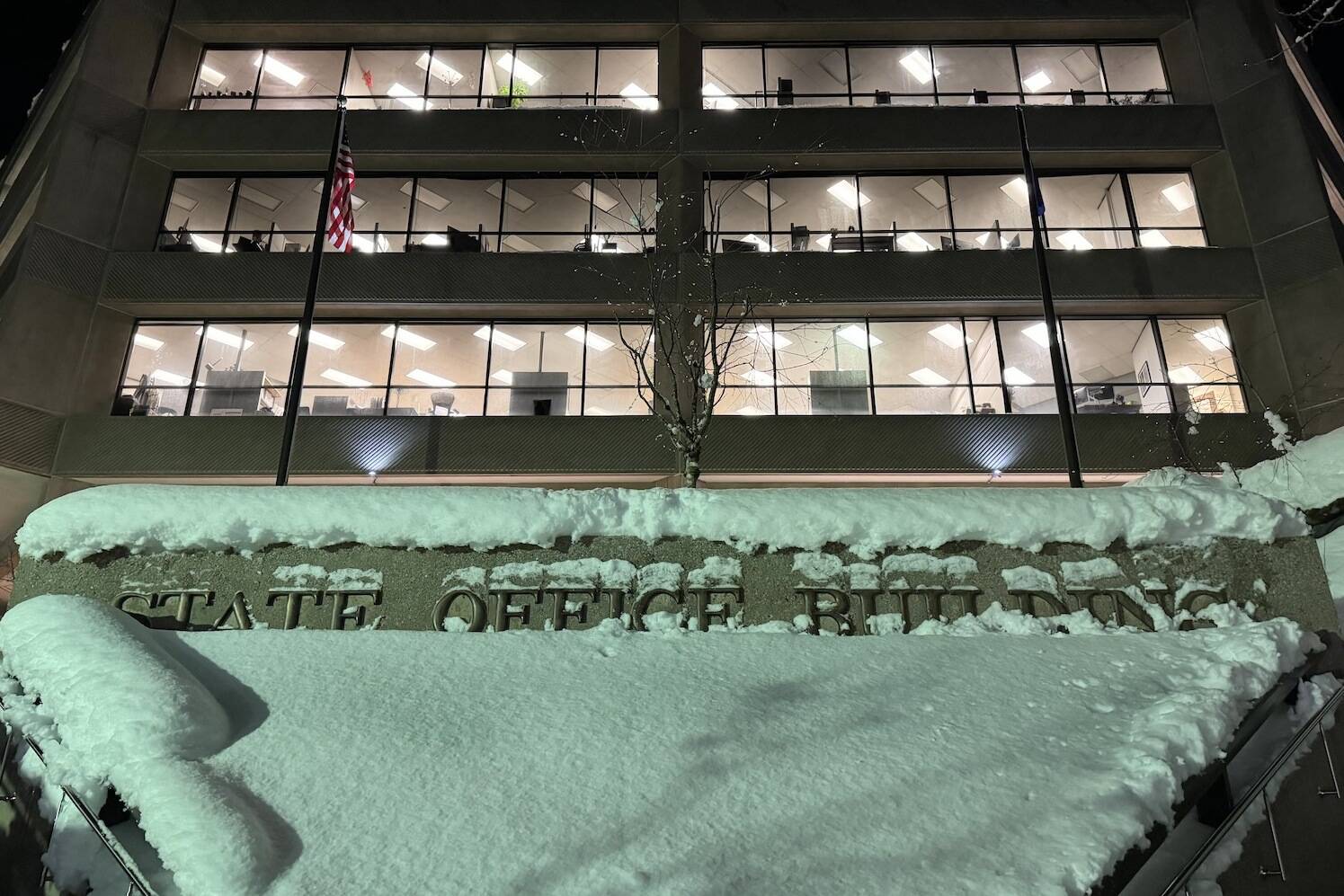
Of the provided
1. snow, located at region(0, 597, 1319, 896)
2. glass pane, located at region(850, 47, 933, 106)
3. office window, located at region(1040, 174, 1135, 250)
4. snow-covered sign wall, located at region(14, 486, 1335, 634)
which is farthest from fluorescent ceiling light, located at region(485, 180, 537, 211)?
snow, located at region(0, 597, 1319, 896)

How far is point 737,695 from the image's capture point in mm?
4016

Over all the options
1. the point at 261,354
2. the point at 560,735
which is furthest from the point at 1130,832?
the point at 261,354

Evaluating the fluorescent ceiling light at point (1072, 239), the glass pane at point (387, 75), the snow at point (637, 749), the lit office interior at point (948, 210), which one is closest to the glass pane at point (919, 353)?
the lit office interior at point (948, 210)

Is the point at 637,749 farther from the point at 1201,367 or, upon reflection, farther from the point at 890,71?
the point at 890,71

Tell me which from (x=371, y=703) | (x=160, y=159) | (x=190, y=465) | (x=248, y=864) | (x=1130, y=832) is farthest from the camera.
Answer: (x=160, y=159)

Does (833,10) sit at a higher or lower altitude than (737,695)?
higher

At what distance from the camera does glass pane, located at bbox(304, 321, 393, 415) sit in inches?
746

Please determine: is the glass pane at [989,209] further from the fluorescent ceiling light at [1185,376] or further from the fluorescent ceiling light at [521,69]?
the fluorescent ceiling light at [521,69]

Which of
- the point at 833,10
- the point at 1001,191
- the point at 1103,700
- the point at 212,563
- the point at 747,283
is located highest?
the point at 833,10

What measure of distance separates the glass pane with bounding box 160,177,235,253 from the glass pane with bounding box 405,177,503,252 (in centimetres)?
283

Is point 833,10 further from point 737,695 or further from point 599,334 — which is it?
point 737,695

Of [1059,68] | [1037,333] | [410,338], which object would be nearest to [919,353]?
[1037,333]

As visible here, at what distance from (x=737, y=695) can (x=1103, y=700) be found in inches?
70.3

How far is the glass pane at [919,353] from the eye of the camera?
19.1 metres
